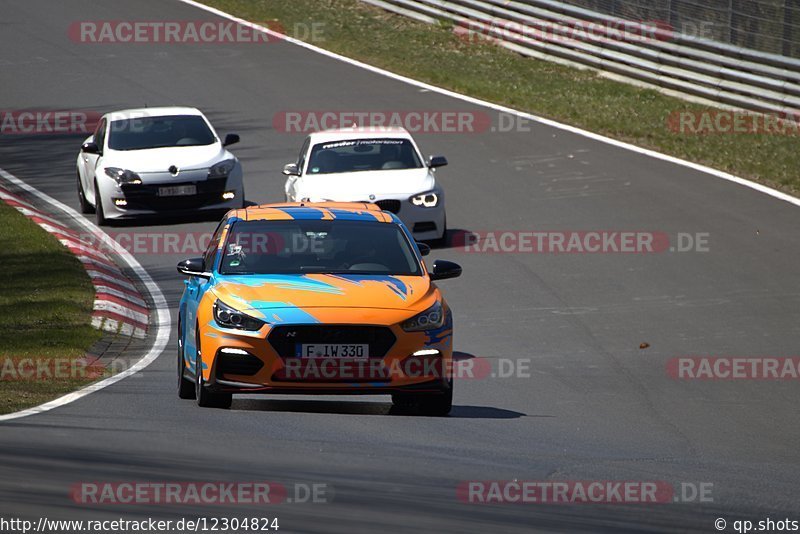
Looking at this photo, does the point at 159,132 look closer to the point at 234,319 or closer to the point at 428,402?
the point at 428,402

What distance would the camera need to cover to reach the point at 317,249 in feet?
41.3

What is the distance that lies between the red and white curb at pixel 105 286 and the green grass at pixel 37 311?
0.13m

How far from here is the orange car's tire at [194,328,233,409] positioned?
466 inches

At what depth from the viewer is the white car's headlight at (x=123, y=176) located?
75.7ft

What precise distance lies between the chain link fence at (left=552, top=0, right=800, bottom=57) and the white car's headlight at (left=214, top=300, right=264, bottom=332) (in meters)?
20.3

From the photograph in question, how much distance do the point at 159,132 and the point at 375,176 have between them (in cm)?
435

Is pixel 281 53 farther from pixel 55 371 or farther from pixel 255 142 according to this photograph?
pixel 55 371

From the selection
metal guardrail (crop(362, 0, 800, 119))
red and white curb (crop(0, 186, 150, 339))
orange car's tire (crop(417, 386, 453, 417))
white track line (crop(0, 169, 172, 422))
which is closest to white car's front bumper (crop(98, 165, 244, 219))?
white track line (crop(0, 169, 172, 422))

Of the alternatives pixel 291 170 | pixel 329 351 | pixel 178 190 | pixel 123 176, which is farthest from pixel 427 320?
pixel 123 176

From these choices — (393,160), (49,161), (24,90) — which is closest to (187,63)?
(24,90)

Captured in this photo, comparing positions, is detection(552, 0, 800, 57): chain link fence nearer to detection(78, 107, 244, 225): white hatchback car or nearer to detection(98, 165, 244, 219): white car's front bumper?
detection(78, 107, 244, 225): white hatchback car

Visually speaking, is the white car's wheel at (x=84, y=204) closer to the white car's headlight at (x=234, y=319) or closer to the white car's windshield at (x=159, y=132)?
the white car's windshield at (x=159, y=132)

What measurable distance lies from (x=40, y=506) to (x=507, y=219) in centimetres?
1527

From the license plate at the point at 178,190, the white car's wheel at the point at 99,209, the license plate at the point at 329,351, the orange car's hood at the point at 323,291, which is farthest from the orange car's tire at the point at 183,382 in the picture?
the white car's wheel at the point at 99,209
